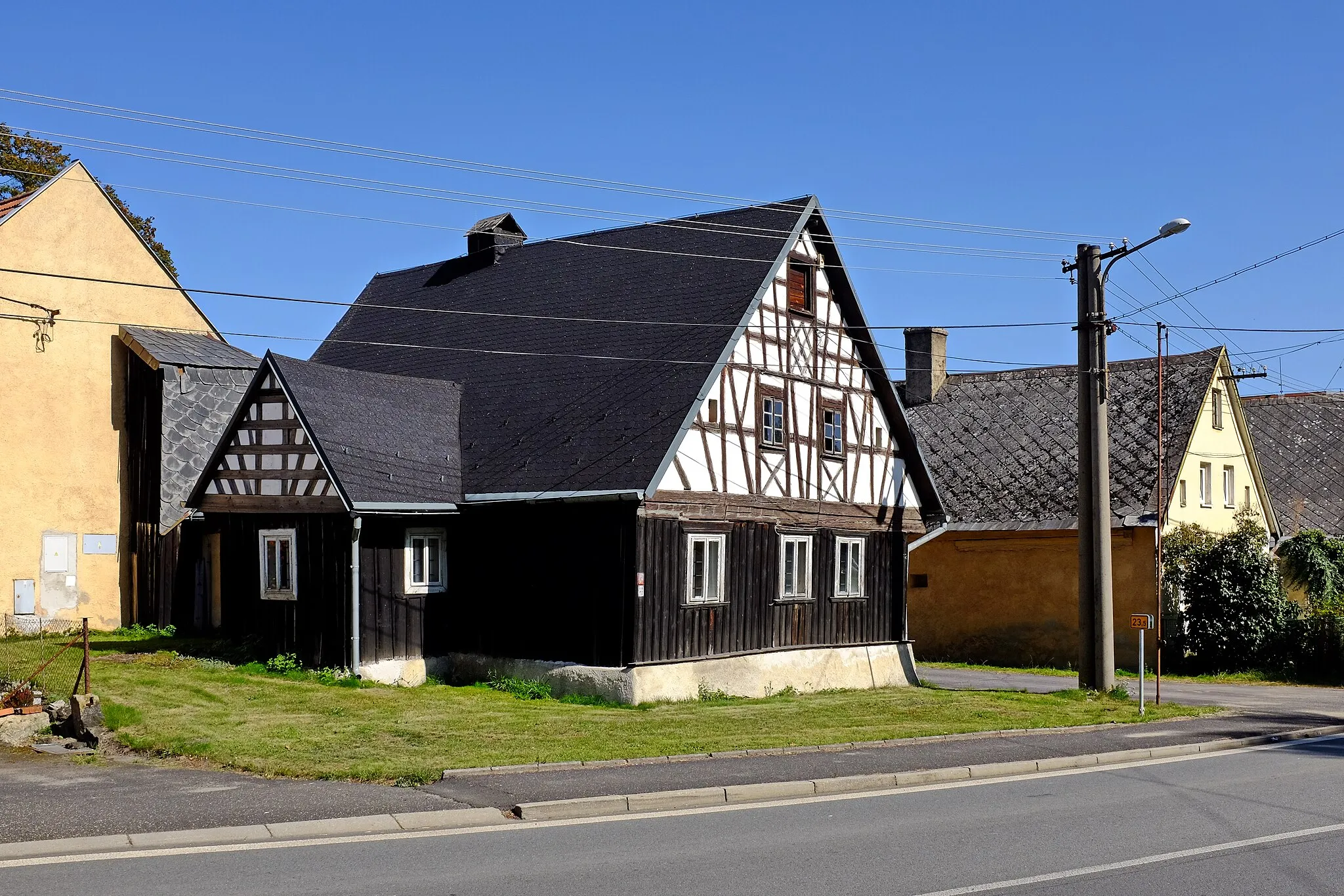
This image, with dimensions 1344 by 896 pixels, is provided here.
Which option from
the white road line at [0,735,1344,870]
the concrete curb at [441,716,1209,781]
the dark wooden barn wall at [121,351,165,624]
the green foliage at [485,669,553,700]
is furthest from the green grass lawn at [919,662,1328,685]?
the dark wooden barn wall at [121,351,165,624]

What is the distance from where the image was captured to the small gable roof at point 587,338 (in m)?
21.5

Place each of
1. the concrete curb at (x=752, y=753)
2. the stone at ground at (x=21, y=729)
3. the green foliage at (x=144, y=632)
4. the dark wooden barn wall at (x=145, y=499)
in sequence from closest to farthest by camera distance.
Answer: the concrete curb at (x=752, y=753)
the stone at ground at (x=21, y=729)
the green foliage at (x=144, y=632)
the dark wooden barn wall at (x=145, y=499)

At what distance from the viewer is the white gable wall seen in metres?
22.1

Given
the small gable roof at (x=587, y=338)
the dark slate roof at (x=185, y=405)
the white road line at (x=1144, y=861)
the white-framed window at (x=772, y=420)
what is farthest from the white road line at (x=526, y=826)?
the dark slate roof at (x=185, y=405)

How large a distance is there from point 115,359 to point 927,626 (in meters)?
21.9

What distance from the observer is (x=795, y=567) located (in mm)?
24234

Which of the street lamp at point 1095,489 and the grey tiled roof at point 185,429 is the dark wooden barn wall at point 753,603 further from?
the grey tiled roof at point 185,429

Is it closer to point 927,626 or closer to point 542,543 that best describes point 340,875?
point 542,543

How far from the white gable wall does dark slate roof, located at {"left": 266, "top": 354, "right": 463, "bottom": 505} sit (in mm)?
4314

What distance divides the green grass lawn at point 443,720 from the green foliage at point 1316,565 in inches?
613

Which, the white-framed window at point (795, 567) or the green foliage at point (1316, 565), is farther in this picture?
the green foliage at point (1316, 565)

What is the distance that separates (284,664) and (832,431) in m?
11.3

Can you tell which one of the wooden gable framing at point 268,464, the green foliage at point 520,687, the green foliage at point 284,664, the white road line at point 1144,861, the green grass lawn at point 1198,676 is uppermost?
the wooden gable framing at point 268,464

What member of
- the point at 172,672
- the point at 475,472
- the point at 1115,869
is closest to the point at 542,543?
the point at 475,472
